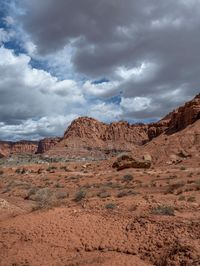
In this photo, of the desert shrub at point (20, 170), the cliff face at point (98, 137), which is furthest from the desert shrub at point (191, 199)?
the cliff face at point (98, 137)

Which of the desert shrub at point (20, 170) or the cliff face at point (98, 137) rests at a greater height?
the cliff face at point (98, 137)

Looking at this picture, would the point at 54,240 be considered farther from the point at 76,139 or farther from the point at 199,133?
the point at 76,139

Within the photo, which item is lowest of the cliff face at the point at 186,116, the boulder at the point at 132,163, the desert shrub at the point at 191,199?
the desert shrub at the point at 191,199

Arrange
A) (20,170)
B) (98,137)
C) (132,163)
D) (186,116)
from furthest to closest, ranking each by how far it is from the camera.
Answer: (98,137)
(186,116)
(20,170)
(132,163)

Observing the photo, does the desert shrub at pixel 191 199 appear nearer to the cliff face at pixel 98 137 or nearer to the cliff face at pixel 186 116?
the cliff face at pixel 186 116

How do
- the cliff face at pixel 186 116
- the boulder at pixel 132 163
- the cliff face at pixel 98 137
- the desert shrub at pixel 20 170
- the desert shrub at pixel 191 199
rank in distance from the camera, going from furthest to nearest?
1. the cliff face at pixel 98 137
2. the cliff face at pixel 186 116
3. the desert shrub at pixel 20 170
4. the boulder at pixel 132 163
5. the desert shrub at pixel 191 199

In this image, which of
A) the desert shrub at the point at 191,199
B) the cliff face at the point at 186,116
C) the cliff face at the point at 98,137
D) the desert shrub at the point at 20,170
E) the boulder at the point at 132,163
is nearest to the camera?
the desert shrub at the point at 191,199

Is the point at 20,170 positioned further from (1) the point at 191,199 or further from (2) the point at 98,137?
(2) the point at 98,137

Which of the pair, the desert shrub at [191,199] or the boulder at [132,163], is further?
the boulder at [132,163]

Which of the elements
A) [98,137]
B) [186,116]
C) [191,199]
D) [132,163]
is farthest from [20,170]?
[98,137]

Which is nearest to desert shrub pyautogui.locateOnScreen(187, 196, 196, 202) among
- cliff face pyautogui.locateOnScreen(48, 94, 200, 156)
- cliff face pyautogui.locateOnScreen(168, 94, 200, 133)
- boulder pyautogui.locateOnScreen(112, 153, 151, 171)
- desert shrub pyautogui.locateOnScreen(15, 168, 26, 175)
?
boulder pyautogui.locateOnScreen(112, 153, 151, 171)

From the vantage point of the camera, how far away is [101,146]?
459ft

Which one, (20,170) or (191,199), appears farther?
(20,170)

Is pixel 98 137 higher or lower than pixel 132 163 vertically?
higher
